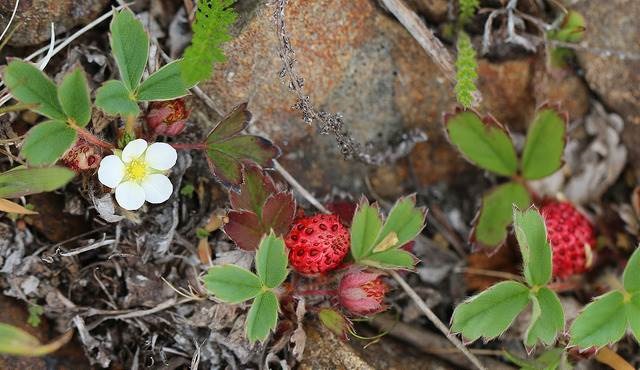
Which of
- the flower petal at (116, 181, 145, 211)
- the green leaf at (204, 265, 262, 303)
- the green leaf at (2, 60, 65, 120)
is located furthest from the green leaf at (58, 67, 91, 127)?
the green leaf at (204, 265, 262, 303)

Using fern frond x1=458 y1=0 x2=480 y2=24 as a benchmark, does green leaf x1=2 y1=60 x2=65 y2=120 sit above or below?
above

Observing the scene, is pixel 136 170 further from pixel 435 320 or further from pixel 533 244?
pixel 533 244

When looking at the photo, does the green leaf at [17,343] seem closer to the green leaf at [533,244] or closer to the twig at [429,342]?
the twig at [429,342]

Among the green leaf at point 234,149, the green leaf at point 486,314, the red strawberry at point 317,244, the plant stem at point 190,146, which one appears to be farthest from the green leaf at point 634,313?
the plant stem at point 190,146

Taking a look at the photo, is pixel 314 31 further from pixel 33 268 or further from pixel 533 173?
pixel 33 268

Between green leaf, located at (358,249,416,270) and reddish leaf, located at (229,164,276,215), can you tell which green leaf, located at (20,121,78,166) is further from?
green leaf, located at (358,249,416,270)

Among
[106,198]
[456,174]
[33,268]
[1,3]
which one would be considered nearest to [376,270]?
[456,174]
